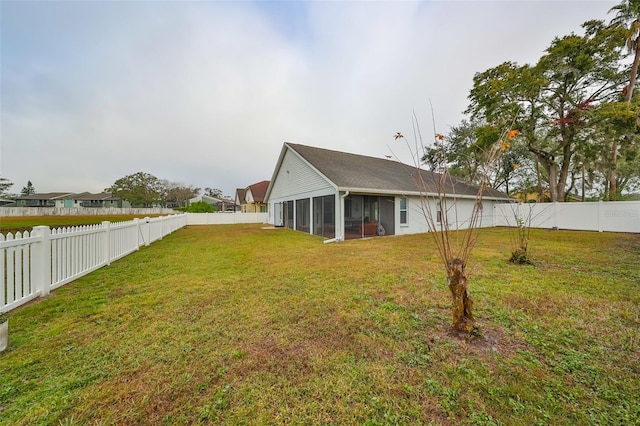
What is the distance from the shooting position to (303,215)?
1377cm

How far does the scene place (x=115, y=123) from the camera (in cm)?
1241

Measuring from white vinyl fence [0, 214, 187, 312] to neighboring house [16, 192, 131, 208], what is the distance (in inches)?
1997

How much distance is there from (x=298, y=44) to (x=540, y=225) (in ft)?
Result: 57.2

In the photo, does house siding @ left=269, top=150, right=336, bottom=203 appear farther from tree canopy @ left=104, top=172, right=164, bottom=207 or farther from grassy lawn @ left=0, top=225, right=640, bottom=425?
tree canopy @ left=104, top=172, right=164, bottom=207

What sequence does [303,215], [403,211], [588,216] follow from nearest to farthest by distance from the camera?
[403,211]
[588,216]
[303,215]

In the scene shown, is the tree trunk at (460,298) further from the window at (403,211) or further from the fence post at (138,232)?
the window at (403,211)

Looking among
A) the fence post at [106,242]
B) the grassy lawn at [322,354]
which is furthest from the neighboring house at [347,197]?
the fence post at [106,242]

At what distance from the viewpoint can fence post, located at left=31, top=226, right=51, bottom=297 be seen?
3666 mm

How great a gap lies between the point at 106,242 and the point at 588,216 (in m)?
21.1

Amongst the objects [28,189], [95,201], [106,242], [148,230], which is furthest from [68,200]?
[106,242]

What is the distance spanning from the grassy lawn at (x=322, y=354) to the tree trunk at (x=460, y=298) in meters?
0.17

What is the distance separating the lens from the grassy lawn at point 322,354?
170 centimetres

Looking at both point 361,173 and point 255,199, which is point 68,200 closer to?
point 255,199

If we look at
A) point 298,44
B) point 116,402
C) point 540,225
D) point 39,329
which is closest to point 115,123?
point 298,44
